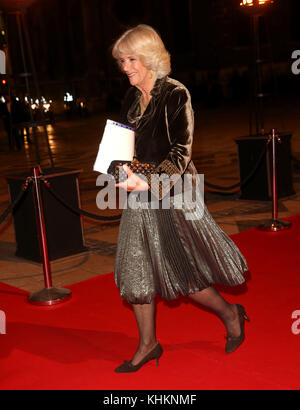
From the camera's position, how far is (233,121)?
73.7 feet

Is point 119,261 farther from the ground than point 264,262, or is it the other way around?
point 119,261

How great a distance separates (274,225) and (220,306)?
135 inches

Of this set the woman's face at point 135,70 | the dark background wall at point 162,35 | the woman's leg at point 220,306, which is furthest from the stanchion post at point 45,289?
the dark background wall at point 162,35

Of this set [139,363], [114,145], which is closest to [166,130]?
[114,145]

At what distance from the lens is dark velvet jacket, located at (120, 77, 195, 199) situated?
123 inches

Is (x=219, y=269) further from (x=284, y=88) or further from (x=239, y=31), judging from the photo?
(x=239, y=31)

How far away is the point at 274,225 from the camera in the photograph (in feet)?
22.0

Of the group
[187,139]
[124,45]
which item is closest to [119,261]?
[187,139]

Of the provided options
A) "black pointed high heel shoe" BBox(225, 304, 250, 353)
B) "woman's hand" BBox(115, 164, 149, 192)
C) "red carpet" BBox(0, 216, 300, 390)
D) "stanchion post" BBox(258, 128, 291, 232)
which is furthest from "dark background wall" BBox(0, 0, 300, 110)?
"woman's hand" BBox(115, 164, 149, 192)

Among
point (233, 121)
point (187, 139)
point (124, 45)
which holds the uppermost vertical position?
point (124, 45)

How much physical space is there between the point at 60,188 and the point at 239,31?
1425 inches

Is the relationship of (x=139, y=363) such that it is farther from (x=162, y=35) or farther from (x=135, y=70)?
(x=162, y=35)

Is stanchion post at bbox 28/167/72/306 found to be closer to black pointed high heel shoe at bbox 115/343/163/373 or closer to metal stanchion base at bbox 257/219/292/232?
black pointed high heel shoe at bbox 115/343/163/373

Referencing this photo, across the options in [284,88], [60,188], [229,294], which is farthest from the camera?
[284,88]
